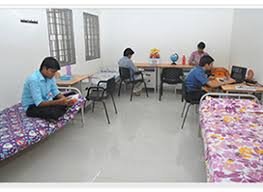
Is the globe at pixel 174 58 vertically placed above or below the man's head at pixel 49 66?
below

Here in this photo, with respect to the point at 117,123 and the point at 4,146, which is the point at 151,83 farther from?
the point at 4,146

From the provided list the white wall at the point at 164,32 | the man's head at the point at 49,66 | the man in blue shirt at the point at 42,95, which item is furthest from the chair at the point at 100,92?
the white wall at the point at 164,32

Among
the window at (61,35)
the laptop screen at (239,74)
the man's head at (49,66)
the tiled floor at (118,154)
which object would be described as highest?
the window at (61,35)

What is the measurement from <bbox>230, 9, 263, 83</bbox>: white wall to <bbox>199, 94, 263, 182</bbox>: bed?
878 mm

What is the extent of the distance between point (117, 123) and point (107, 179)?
4.89 feet

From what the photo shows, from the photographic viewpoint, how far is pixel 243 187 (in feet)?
1.92

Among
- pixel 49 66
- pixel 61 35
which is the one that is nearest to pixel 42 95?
pixel 49 66

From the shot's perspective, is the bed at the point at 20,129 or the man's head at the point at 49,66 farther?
the man's head at the point at 49,66

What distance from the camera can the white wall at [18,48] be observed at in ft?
9.45

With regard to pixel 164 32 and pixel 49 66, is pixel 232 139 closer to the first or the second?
pixel 49 66

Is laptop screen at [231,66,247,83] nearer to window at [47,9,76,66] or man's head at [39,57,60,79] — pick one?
man's head at [39,57,60,79]

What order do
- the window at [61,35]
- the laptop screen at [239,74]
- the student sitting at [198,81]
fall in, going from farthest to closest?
1. the window at [61,35]
2. the laptop screen at [239,74]
3. the student sitting at [198,81]

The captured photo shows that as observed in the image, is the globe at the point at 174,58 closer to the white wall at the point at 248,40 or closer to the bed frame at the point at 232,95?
the white wall at the point at 248,40

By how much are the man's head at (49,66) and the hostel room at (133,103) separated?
0.01 metres
